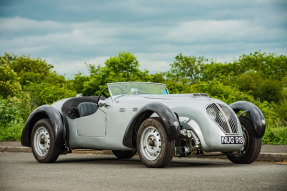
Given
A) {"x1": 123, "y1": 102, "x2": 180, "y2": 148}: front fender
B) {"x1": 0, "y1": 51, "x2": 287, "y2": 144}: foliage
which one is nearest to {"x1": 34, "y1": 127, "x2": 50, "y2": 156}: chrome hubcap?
{"x1": 123, "y1": 102, "x2": 180, "y2": 148}: front fender

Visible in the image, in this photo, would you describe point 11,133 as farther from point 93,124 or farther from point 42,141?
point 93,124

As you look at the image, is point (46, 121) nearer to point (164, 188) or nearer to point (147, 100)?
point (147, 100)

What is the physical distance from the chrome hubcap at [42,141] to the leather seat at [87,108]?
33.0 inches

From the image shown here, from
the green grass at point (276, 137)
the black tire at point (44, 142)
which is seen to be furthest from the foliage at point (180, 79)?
the black tire at point (44, 142)

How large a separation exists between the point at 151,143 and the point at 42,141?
290 cm

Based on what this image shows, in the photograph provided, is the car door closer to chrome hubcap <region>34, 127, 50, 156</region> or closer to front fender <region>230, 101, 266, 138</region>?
chrome hubcap <region>34, 127, 50, 156</region>

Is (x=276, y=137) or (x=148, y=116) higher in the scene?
(x=148, y=116)

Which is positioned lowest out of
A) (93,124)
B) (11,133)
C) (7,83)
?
(11,133)

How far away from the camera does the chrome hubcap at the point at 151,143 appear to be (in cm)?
785

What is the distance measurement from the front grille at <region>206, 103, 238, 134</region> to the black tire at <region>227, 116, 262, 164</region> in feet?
2.55

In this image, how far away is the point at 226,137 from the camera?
779cm

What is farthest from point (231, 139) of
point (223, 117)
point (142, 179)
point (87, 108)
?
point (87, 108)

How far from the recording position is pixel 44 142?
9727 mm

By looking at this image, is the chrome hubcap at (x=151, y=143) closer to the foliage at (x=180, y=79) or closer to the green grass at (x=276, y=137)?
the green grass at (x=276, y=137)
